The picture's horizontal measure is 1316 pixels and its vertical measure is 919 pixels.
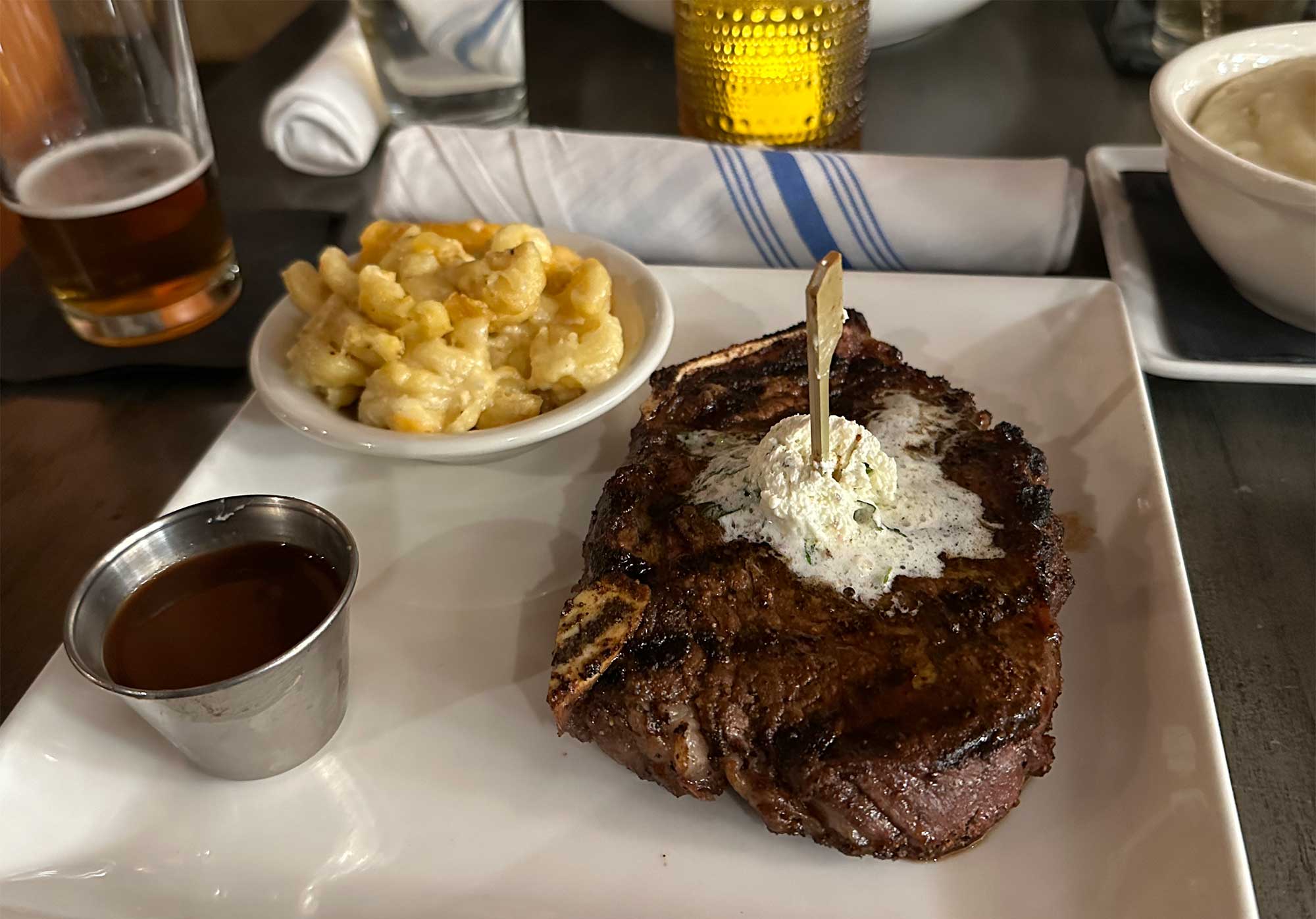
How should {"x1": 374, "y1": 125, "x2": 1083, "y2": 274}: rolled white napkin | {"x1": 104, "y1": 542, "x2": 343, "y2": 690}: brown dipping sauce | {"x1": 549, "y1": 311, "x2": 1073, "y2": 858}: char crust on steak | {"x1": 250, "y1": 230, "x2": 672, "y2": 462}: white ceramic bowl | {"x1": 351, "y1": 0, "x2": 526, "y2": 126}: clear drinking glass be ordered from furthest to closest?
{"x1": 351, "y1": 0, "x2": 526, "y2": 126}: clear drinking glass, {"x1": 374, "y1": 125, "x2": 1083, "y2": 274}: rolled white napkin, {"x1": 250, "y1": 230, "x2": 672, "y2": 462}: white ceramic bowl, {"x1": 104, "y1": 542, "x2": 343, "y2": 690}: brown dipping sauce, {"x1": 549, "y1": 311, "x2": 1073, "y2": 858}: char crust on steak

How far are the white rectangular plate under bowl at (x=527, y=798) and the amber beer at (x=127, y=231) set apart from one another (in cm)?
55

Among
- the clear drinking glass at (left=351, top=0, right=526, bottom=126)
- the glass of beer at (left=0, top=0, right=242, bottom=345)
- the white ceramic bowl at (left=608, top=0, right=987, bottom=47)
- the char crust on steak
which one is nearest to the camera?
the char crust on steak

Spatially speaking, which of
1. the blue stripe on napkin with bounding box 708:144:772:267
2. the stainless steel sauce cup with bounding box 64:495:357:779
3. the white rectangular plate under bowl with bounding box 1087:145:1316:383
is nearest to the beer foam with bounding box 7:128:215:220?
the stainless steel sauce cup with bounding box 64:495:357:779

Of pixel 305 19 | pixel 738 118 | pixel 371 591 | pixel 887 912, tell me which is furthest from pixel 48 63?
pixel 887 912

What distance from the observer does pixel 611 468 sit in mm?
1568

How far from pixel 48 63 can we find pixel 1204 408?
6.65 feet

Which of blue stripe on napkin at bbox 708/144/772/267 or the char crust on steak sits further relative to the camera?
blue stripe on napkin at bbox 708/144/772/267

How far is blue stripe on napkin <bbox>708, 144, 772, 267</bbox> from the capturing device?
1.87 m

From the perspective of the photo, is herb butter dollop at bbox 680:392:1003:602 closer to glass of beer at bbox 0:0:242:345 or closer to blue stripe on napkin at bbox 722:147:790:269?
blue stripe on napkin at bbox 722:147:790:269

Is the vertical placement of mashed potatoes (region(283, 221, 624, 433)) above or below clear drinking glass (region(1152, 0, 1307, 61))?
above

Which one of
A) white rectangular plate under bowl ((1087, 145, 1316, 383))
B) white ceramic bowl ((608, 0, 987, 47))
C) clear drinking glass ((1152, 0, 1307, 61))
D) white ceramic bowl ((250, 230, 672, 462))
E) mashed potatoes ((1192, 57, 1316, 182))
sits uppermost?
mashed potatoes ((1192, 57, 1316, 182))

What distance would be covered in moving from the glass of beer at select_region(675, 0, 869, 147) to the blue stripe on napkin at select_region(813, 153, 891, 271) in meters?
0.21

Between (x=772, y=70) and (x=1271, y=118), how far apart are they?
0.87 meters

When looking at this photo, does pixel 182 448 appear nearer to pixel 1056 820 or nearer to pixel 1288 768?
pixel 1056 820
